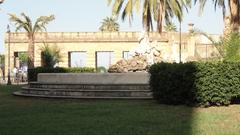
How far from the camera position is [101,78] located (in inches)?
658

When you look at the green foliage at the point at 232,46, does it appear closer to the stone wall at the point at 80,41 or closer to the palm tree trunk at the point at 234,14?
the palm tree trunk at the point at 234,14

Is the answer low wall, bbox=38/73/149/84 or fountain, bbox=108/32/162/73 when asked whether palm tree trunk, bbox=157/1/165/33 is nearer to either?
fountain, bbox=108/32/162/73

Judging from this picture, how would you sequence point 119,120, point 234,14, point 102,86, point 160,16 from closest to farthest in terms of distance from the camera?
point 119,120
point 102,86
point 234,14
point 160,16

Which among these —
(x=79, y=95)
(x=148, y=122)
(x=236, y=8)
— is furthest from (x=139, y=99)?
(x=236, y=8)

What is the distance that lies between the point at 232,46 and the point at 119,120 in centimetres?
585

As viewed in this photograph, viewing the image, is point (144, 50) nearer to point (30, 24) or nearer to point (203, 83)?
point (203, 83)

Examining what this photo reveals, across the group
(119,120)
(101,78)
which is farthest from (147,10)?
(119,120)

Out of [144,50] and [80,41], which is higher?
[80,41]

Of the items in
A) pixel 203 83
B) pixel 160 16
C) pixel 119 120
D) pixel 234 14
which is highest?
pixel 160 16

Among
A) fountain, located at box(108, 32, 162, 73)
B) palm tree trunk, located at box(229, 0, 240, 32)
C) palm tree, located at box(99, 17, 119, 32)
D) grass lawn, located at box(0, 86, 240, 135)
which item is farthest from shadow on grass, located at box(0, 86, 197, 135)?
palm tree, located at box(99, 17, 119, 32)

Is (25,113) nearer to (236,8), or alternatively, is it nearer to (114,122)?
(114,122)

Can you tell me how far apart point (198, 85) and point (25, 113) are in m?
4.30

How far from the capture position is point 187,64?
1299cm

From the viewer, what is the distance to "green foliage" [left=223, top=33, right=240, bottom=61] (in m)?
14.2
